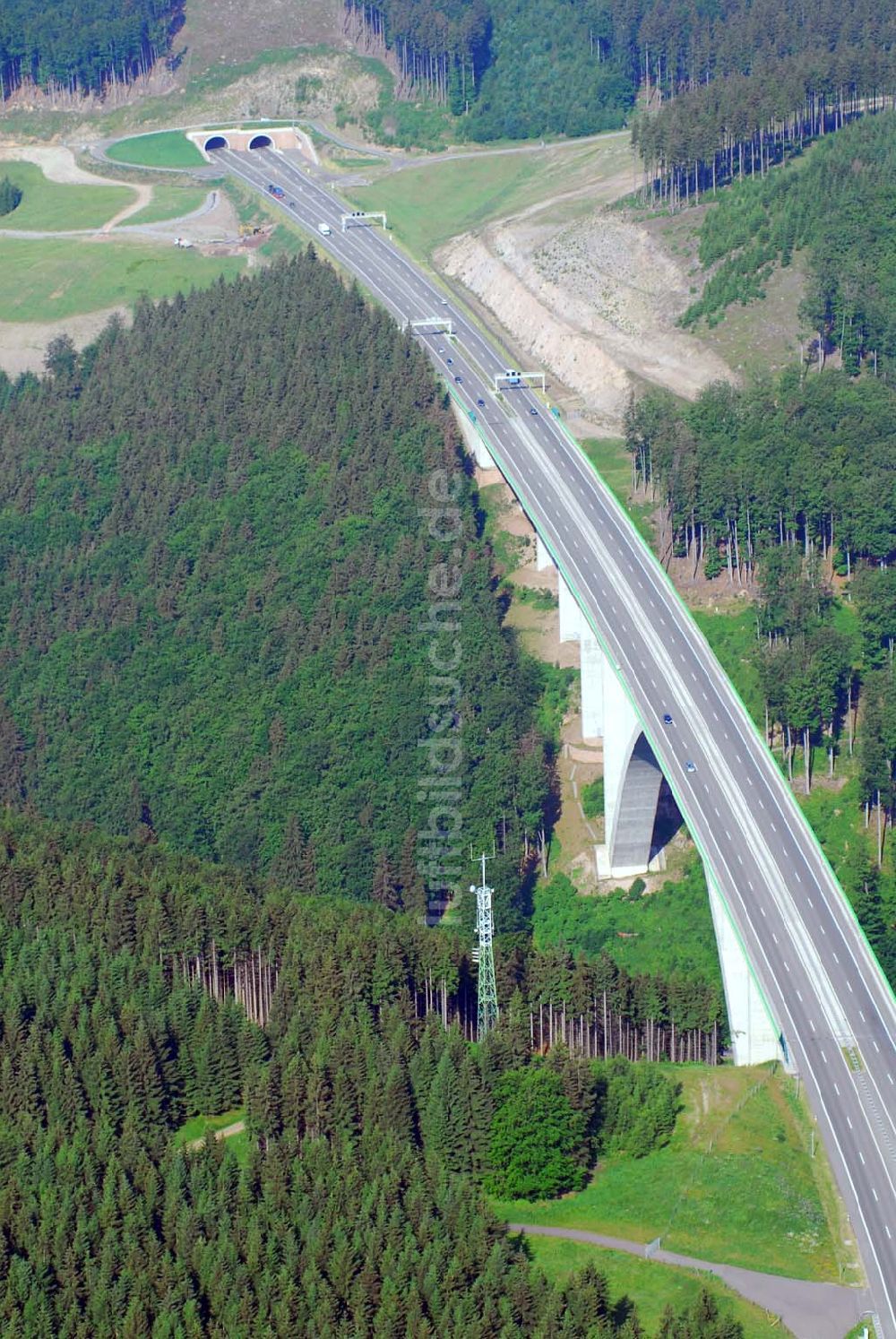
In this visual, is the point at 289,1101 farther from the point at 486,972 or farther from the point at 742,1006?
the point at 742,1006

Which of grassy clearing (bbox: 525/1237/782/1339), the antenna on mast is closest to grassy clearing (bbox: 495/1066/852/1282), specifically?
grassy clearing (bbox: 525/1237/782/1339)

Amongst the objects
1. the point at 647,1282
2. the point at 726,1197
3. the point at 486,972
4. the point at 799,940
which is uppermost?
the point at 799,940

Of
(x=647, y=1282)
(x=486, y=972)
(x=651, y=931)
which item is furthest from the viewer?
(x=651, y=931)

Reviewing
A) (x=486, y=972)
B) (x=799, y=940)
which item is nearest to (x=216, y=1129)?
(x=486, y=972)

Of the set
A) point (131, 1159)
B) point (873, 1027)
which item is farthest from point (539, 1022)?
point (131, 1159)

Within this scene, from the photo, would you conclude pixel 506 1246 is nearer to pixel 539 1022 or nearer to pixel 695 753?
pixel 539 1022

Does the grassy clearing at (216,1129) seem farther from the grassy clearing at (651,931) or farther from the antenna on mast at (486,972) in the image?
the grassy clearing at (651,931)

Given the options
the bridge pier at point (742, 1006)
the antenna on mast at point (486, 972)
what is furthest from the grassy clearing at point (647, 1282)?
the bridge pier at point (742, 1006)
